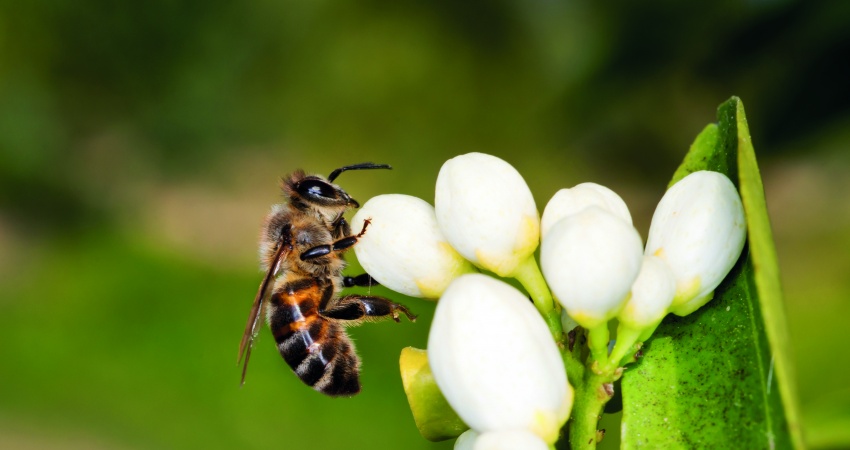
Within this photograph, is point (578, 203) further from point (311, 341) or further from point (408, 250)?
point (311, 341)

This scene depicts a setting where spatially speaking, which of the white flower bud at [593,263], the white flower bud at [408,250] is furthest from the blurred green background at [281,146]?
the white flower bud at [593,263]

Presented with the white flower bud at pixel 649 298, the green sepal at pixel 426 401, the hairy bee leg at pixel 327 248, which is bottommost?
the green sepal at pixel 426 401

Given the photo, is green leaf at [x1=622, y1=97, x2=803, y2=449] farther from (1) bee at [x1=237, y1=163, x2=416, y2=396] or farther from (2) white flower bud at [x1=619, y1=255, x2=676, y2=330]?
(1) bee at [x1=237, y1=163, x2=416, y2=396]

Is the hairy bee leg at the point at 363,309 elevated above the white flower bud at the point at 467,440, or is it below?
above

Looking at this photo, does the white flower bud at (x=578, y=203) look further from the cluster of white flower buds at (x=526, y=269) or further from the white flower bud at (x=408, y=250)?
the white flower bud at (x=408, y=250)

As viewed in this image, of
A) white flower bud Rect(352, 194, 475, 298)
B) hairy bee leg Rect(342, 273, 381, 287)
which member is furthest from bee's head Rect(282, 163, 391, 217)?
white flower bud Rect(352, 194, 475, 298)

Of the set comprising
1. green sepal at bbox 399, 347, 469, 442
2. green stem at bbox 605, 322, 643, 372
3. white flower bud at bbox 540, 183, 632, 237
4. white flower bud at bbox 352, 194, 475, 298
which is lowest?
green sepal at bbox 399, 347, 469, 442

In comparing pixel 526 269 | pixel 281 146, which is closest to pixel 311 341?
pixel 526 269

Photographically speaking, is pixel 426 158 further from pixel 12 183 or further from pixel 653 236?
pixel 653 236
